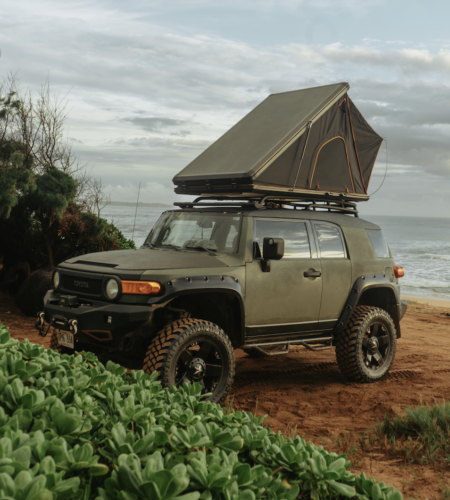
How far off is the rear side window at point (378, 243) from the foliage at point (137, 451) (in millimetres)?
4921

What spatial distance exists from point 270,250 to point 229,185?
1.13 meters

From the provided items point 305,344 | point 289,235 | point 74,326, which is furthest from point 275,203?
point 74,326

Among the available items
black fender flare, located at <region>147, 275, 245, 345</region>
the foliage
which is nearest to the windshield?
black fender flare, located at <region>147, 275, 245, 345</region>

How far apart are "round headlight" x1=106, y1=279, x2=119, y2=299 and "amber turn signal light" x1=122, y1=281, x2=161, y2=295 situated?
11 cm

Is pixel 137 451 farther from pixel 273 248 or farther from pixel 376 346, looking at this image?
Result: pixel 376 346

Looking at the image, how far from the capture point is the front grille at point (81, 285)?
5102mm

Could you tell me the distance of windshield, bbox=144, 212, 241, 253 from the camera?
226 inches

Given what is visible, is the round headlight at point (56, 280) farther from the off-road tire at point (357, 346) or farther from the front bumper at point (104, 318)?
the off-road tire at point (357, 346)

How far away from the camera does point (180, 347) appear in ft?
15.8

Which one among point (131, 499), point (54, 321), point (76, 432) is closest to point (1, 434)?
point (76, 432)

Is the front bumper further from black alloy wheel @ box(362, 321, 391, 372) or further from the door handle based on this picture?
black alloy wheel @ box(362, 321, 391, 372)

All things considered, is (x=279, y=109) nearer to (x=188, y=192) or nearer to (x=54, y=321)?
(x=188, y=192)

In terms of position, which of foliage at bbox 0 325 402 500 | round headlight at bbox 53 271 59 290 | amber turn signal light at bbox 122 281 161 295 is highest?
amber turn signal light at bbox 122 281 161 295

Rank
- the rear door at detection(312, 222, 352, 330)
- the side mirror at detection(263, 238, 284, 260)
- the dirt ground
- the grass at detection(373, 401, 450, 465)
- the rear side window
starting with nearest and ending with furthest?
the dirt ground
the grass at detection(373, 401, 450, 465)
the side mirror at detection(263, 238, 284, 260)
the rear door at detection(312, 222, 352, 330)
the rear side window
